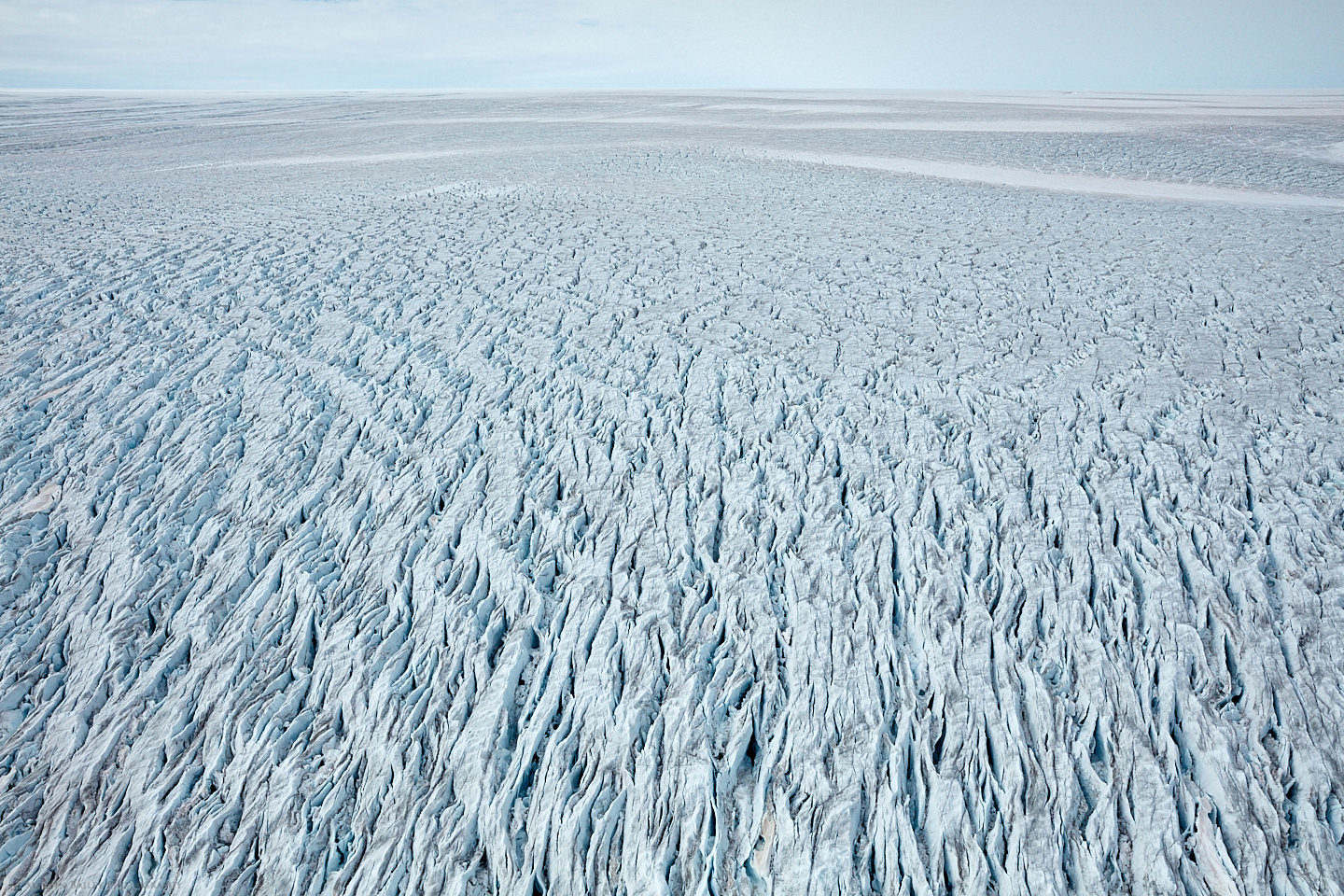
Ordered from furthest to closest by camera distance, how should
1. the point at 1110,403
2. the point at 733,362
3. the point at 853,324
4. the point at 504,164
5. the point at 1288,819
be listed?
the point at 504,164 < the point at 853,324 < the point at 733,362 < the point at 1110,403 < the point at 1288,819

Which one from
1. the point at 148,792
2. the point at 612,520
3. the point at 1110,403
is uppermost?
the point at 1110,403

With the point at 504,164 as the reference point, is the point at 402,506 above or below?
below

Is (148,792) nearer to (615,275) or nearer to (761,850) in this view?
(761,850)

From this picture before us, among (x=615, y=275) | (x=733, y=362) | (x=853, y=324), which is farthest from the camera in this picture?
(x=615, y=275)

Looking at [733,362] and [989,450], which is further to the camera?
[733,362]

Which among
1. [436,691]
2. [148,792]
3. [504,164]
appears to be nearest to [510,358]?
[436,691]

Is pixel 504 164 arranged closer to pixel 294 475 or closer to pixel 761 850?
pixel 294 475
